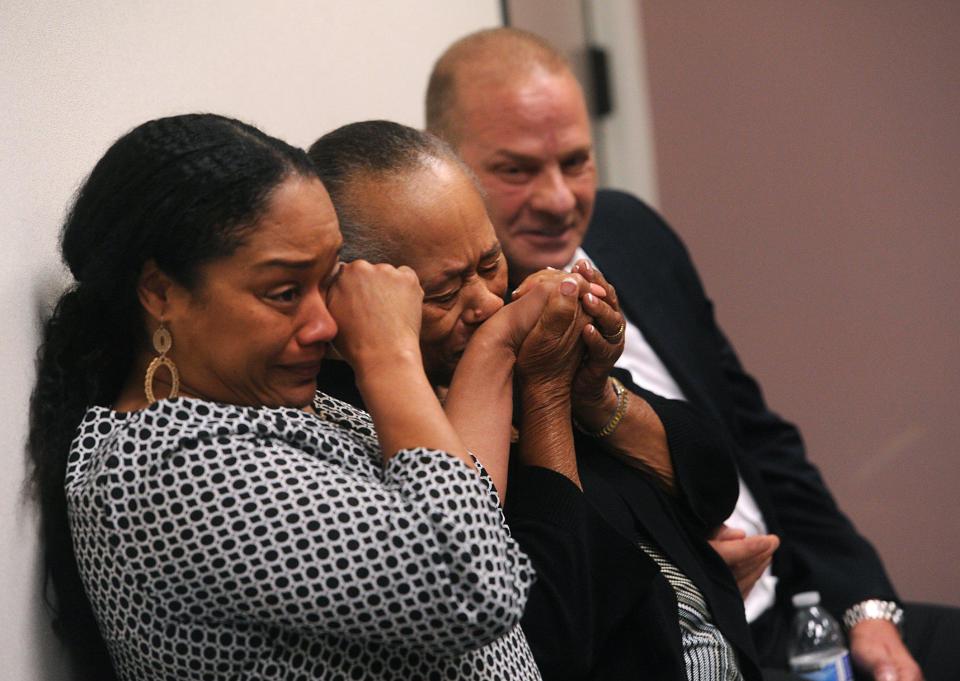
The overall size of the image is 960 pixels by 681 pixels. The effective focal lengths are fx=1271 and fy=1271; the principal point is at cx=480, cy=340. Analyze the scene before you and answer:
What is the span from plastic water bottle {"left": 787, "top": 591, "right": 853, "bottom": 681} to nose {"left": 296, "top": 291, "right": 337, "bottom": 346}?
4.27 ft

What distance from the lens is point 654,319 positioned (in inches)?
101

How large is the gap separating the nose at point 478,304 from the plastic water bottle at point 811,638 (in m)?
1.01

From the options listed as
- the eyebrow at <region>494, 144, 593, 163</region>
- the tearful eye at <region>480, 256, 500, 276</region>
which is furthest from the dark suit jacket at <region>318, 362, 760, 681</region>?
the eyebrow at <region>494, 144, 593, 163</region>

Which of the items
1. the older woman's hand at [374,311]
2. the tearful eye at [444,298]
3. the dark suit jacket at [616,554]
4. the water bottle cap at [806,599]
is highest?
the older woman's hand at [374,311]

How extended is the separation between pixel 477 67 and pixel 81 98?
3.76 feet

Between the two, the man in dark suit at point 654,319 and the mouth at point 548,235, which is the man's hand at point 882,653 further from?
the mouth at point 548,235

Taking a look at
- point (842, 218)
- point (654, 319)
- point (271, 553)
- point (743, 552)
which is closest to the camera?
point (271, 553)

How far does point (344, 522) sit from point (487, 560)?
0.15 meters

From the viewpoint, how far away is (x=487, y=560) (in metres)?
1.25

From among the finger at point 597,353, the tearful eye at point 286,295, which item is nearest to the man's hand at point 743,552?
the finger at point 597,353

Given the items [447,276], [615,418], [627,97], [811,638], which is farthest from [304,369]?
[627,97]

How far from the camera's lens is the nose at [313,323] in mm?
1371

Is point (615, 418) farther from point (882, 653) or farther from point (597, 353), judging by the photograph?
point (882, 653)

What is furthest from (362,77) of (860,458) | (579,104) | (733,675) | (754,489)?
(860,458)
